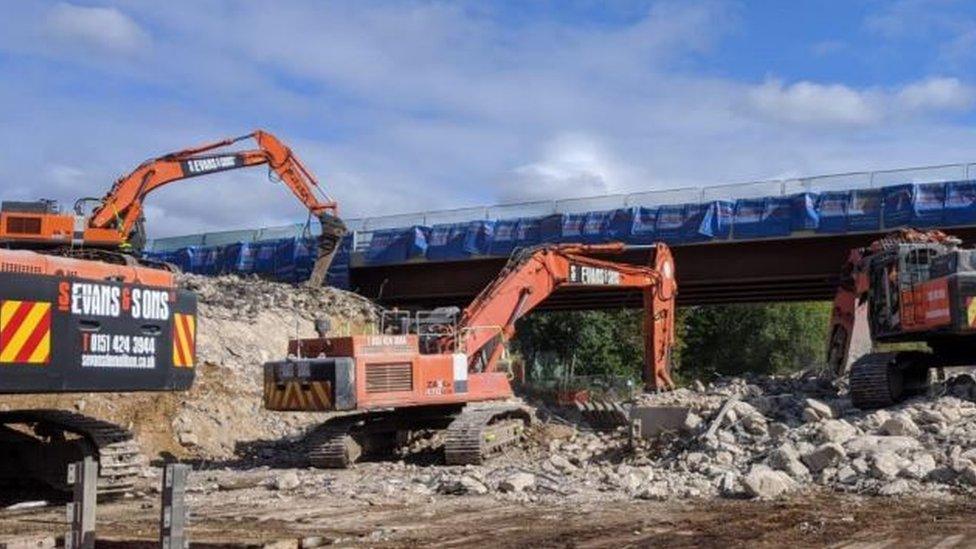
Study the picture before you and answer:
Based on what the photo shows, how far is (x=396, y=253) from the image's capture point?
127 feet

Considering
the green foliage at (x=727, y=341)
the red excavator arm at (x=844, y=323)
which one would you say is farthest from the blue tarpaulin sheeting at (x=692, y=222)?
the green foliage at (x=727, y=341)

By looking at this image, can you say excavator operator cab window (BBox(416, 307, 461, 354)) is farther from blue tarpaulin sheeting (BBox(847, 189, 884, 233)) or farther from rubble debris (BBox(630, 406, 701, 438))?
blue tarpaulin sheeting (BBox(847, 189, 884, 233))

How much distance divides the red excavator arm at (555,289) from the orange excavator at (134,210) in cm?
633

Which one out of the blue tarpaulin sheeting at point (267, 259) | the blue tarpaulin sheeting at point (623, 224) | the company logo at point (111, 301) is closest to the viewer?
the company logo at point (111, 301)

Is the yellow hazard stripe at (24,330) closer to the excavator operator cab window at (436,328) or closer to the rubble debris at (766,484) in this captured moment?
the rubble debris at (766,484)

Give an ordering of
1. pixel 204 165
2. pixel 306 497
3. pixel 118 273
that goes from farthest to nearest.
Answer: pixel 204 165
pixel 306 497
pixel 118 273

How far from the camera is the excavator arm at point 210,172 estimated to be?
28.5 metres

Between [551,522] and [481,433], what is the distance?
6550mm

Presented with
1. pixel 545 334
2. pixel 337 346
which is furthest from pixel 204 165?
pixel 545 334

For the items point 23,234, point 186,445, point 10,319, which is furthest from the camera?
point 186,445

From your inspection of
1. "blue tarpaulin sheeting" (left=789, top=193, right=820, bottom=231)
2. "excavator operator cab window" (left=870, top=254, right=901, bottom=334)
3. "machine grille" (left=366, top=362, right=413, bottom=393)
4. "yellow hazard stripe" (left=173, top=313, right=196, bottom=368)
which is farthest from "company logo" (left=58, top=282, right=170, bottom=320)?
"blue tarpaulin sheeting" (left=789, top=193, right=820, bottom=231)

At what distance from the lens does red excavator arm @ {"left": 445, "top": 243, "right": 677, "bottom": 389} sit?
2006 centimetres

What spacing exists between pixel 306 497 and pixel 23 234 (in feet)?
28.0

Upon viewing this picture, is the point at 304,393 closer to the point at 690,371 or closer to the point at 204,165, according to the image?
the point at 204,165
